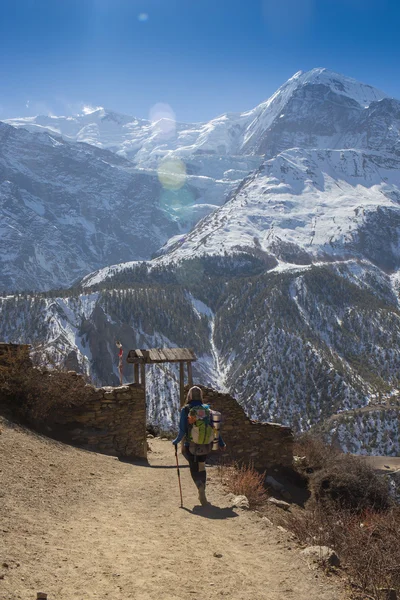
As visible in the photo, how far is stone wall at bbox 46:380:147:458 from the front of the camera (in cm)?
1848

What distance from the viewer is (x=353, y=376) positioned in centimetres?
18975

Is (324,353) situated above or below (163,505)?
above

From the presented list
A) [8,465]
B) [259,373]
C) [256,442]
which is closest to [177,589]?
[8,465]

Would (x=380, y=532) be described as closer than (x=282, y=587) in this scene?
No

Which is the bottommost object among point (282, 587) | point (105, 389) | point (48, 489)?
point (282, 587)

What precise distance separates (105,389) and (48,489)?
8325 millimetres

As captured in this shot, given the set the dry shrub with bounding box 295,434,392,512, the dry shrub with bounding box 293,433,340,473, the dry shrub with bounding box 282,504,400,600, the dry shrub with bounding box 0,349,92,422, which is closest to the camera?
the dry shrub with bounding box 282,504,400,600

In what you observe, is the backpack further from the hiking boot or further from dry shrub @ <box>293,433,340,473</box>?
dry shrub @ <box>293,433,340,473</box>

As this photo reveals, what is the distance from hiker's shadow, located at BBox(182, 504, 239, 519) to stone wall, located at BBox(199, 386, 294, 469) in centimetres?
908

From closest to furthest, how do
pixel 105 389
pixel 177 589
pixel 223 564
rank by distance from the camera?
1. pixel 177 589
2. pixel 223 564
3. pixel 105 389

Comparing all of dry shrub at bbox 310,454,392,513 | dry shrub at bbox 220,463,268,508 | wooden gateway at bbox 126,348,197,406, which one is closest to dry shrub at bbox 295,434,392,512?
dry shrub at bbox 310,454,392,513

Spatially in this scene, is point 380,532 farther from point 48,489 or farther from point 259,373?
point 259,373

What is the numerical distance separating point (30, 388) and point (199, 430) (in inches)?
275

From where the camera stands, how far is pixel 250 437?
2255cm
